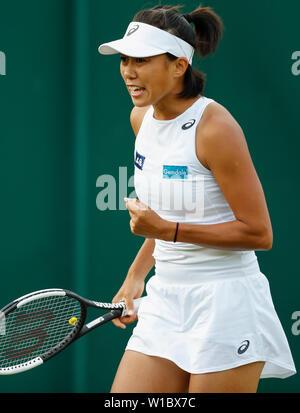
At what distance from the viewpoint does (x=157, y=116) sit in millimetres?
2248

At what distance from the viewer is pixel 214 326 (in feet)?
6.82

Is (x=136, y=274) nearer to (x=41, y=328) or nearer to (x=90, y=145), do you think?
(x=41, y=328)

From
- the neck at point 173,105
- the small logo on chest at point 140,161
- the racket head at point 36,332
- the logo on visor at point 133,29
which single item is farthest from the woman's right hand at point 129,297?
the logo on visor at point 133,29

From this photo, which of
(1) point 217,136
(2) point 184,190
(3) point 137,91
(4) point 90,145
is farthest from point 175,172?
(4) point 90,145

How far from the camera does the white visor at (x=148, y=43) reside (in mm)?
2082

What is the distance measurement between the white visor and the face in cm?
3

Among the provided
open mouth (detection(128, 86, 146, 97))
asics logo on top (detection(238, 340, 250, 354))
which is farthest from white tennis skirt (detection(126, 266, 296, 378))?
open mouth (detection(128, 86, 146, 97))

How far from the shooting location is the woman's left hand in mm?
1967

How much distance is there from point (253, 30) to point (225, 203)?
1349 millimetres

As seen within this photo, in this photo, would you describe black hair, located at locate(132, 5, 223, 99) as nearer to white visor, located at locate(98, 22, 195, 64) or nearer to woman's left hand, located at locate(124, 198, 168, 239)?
white visor, located at locate(98, 22, 195, 64)

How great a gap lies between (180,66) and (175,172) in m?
0.35

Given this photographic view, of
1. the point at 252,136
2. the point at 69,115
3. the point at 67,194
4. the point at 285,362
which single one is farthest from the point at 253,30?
the point at 285,362

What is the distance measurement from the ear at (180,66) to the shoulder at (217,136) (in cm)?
19

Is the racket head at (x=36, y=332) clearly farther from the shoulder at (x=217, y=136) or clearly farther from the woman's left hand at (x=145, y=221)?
the shoulder at (x=217, y=136)
